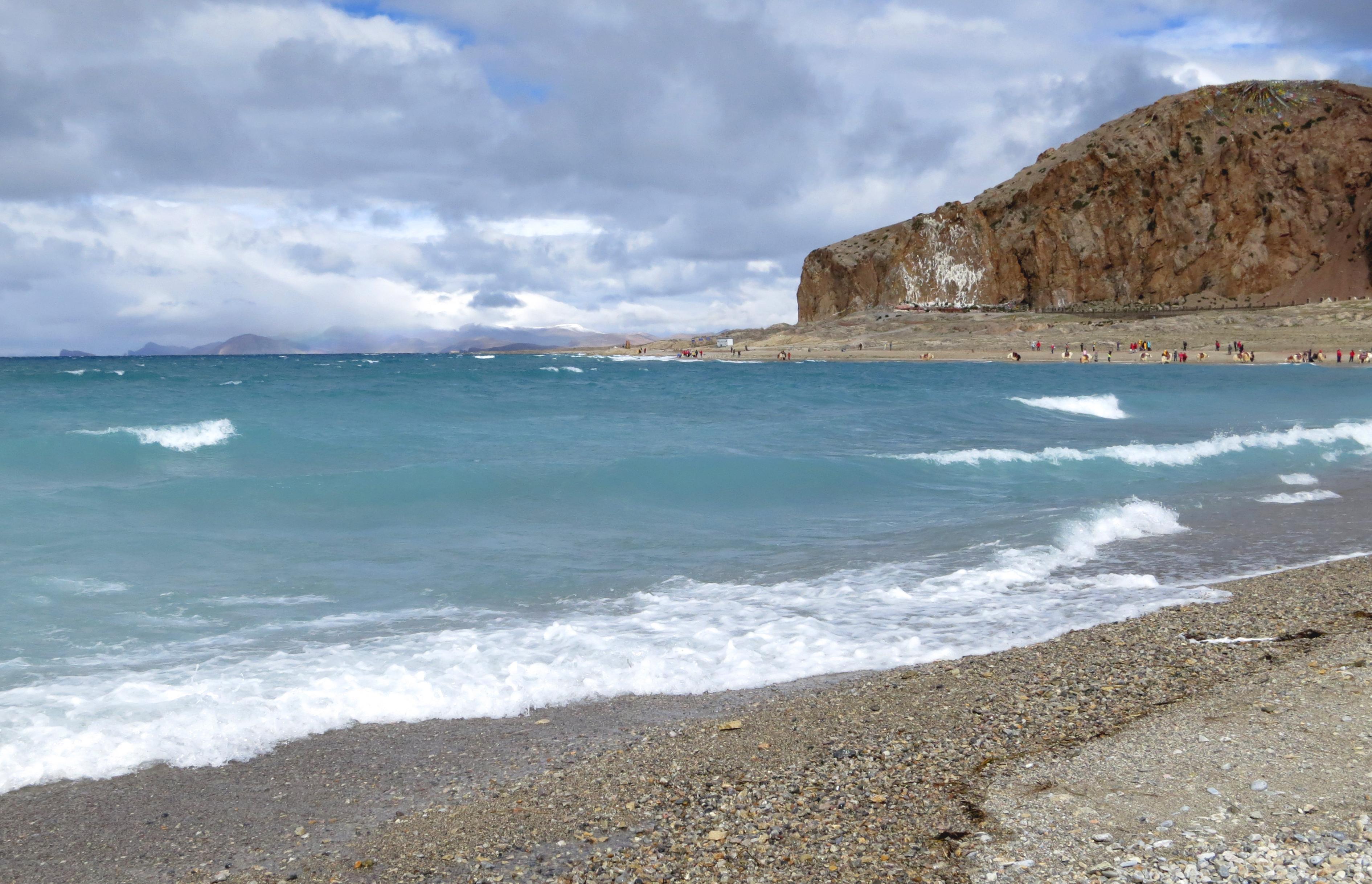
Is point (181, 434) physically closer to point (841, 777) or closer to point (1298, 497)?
point (841, 777)

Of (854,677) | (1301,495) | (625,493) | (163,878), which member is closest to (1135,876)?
(854,677)

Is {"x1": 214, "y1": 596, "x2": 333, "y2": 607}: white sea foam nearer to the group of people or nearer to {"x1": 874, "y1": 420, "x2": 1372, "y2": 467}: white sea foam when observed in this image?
{"x1": 874, "y1": 420, "x2": 1372, "y2": 467}: white sea foam

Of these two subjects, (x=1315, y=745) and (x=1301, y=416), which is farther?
(x=1301, y=416)

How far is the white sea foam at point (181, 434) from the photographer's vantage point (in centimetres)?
2053

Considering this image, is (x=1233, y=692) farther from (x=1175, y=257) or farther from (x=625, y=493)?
(x=1175, y=257)

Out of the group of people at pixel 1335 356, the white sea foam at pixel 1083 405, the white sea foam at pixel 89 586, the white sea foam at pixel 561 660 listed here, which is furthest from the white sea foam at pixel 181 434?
the group of people at pixel 1335 356

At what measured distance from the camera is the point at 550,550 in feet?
36.6

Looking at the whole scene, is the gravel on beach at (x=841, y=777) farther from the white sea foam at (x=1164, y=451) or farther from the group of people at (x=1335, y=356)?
the group of people at (x=1335, y=356)

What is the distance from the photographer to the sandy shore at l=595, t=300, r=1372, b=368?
6384cm

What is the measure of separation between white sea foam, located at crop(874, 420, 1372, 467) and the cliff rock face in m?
83.1

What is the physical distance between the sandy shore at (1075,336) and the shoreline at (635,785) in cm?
5780

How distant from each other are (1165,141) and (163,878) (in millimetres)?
117617

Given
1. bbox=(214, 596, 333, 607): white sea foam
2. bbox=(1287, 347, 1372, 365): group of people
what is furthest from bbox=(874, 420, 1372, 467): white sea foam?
bbox=(1287, 347, 1372, 365): group of people

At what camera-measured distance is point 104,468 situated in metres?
17.7
